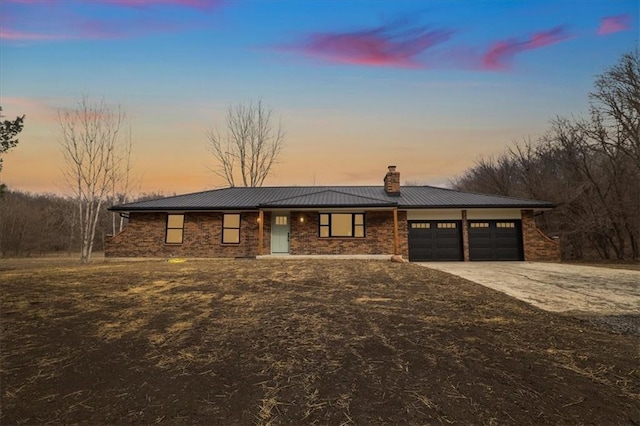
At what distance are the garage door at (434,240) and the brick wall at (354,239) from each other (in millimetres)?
656

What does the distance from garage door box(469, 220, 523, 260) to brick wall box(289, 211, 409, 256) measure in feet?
12.5

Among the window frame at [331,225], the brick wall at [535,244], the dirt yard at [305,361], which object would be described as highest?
the window frame at [331,225]

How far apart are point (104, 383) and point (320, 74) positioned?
13.3 m

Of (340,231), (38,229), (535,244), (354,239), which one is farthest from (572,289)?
(38,229)

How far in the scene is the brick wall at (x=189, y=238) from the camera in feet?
53.6

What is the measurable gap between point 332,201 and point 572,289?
10520 mm

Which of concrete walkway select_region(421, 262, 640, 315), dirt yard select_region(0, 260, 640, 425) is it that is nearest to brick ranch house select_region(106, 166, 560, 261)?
concrete walkway select_region(421, 262, 640, 315)

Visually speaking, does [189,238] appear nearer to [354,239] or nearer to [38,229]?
[354,239]

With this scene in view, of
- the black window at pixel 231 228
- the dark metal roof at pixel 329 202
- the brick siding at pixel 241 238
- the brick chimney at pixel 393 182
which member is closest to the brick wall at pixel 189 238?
the brick siding at pixel 241 238

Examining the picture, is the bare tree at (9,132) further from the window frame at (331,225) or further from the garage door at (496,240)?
the garage door at (496,240)

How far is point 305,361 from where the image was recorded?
3.54 metres

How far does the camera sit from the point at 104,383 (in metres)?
3.05

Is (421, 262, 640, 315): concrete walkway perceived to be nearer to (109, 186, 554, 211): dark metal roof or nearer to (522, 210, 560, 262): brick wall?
(522, 210, 560, 262): brick wall

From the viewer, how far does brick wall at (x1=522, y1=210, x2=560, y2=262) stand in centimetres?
1590
